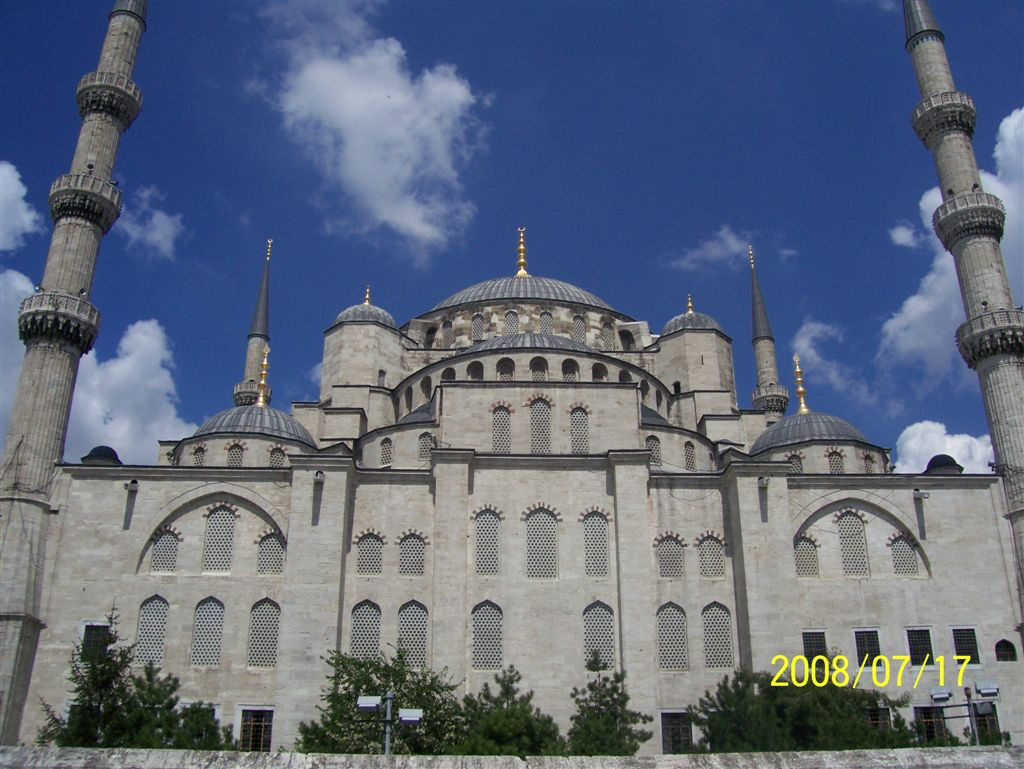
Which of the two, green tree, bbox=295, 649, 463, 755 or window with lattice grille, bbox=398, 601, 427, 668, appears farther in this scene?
window with lattice grille, bbox=398, 601, 427, 668

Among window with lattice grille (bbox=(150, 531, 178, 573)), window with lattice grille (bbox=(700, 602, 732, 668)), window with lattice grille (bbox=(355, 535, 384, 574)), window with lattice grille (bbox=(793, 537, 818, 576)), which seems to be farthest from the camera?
window with lattice grille (bbox=(793, 537, 818, 576))

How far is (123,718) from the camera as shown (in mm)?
14305

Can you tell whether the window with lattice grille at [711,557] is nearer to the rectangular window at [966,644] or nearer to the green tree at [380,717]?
the rectangular window at [966,644]

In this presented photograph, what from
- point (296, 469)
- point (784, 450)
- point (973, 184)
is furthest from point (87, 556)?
point (973, 184)

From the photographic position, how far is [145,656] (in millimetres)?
18453

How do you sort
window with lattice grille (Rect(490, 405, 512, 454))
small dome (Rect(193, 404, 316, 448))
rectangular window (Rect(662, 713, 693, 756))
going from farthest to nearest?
small dome (Rect(193, 404, 316, 448)), window with lattice grille (Rect(490, 405, 512, 454)), rectangular window (Rect(662, 713, 693, 756))

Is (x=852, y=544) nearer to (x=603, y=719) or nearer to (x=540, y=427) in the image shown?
(x=540, y=427)

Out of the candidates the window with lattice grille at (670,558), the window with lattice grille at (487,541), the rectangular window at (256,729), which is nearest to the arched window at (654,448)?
the window with lattice grille at (670,558)

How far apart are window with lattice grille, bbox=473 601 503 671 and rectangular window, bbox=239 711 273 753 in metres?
3.98

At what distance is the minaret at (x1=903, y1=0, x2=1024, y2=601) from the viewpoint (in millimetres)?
20719

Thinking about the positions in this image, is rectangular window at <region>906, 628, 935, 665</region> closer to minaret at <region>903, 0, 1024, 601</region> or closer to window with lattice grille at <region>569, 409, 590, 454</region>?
minaret at <region>903, 0, 1024, 601</region>

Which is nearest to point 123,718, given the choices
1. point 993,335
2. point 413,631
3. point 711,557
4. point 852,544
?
point 413,631
